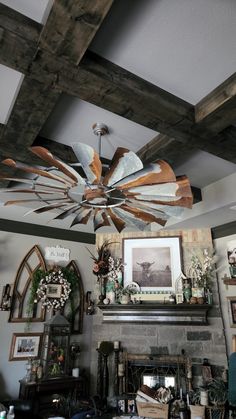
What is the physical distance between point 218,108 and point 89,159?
946 millimetres

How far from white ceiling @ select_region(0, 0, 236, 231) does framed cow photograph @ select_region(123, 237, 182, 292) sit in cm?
260

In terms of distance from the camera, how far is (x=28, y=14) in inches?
56.2

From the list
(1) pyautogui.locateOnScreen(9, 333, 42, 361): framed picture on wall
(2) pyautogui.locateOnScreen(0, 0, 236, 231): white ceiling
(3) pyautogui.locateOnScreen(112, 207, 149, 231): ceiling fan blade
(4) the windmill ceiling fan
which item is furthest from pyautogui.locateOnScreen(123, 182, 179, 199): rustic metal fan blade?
(1) pyautogui.locateOnScreen(9, 333, 42, 361): framed picture on wall

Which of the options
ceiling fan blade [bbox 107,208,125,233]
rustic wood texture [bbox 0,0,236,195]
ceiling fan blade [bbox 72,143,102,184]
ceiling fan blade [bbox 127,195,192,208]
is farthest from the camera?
ceiling fan blade [bbox 107,208,125,233]

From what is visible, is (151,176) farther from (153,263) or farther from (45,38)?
(153,263)

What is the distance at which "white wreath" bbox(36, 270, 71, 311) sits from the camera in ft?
14.0

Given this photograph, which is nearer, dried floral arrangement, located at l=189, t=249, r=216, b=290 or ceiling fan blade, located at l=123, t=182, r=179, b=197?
ceiling fan blade, located at l=123, t=182, r=179, b=197

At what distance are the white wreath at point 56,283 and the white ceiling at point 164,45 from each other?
110 inches

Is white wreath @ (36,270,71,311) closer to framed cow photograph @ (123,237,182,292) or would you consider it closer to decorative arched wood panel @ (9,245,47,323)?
decorative arched wood panel @ (9,245,47,323)

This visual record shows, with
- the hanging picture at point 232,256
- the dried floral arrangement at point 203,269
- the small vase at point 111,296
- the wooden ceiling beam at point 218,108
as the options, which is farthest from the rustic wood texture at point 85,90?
the small vase at point 111,296

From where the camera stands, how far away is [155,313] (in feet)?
13.6

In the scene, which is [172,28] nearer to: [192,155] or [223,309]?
[192,155]

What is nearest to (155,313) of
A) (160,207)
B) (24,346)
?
(24,346)

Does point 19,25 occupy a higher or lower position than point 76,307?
higher
